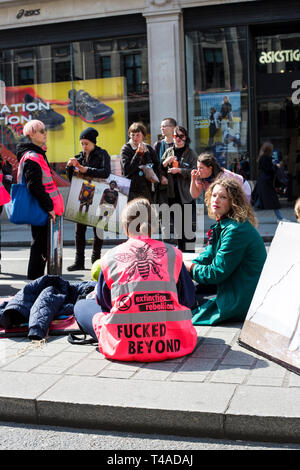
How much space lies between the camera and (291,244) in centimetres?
429

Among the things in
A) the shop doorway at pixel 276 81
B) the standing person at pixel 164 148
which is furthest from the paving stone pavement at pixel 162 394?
the shop doorway at pixel 276 81

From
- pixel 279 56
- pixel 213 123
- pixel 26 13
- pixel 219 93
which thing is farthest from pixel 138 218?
pixel 26 13

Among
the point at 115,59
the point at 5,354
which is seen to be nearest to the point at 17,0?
the point at 115,59

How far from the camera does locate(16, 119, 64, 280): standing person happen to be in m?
7.10

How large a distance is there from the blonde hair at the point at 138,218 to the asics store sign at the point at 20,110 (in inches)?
540

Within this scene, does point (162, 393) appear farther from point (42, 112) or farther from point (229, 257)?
point (42, 112)

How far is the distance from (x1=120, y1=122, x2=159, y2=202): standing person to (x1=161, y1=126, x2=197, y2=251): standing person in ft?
0.94

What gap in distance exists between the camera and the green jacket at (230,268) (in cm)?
503

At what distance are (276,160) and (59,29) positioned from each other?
263 inches

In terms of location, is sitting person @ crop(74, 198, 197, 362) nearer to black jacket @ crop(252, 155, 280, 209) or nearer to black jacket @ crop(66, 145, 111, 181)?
black jacket @ crop(66, 145, 111, 181)

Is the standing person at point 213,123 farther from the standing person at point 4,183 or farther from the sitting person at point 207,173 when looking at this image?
the sitting person at point 207,173

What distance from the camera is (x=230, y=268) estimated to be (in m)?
5.04

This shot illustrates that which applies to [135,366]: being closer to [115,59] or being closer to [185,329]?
[185,329]

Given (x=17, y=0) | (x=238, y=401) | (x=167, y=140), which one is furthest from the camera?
(x=17, y=0)
